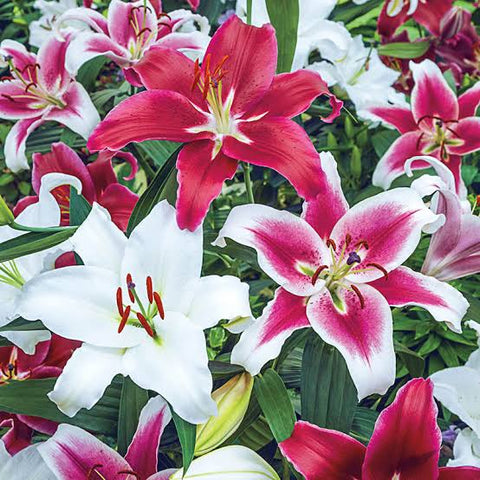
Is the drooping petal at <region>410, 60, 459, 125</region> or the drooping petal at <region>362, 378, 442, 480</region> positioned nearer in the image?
the drooping petal at <region>362, 378, 442, 480</region>

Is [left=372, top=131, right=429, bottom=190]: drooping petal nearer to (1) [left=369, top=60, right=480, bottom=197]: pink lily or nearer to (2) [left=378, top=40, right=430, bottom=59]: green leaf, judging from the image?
(1) [left=369, top=60, right=480, bottom=197]: pink lily

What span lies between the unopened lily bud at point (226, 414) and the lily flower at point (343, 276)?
5 cm

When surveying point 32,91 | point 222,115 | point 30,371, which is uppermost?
point 222,115

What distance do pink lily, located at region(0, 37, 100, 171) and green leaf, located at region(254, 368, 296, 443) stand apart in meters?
0.40

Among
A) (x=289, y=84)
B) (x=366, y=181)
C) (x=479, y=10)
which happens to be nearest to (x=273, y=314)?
(x=289, y=84)

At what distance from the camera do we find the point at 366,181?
1119mm

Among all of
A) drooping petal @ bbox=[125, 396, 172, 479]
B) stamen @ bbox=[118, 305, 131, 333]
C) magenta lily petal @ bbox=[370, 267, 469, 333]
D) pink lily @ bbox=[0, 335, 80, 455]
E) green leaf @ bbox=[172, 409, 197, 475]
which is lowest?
pink lily @ bbox=[0, 335, 80, 455]

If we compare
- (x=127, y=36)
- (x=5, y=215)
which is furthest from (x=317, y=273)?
(x=127, y=36)

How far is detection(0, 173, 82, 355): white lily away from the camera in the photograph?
2.05ft

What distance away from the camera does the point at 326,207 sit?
0.60 meters

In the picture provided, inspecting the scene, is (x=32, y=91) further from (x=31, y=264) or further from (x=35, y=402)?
(x=35, y=402)

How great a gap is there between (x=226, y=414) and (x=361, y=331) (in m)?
0.13

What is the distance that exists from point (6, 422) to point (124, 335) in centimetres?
19

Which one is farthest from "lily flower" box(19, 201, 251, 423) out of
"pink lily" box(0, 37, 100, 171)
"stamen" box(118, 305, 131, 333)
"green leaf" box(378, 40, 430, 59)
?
"green leaf" box(378, 40, 430, 59)
